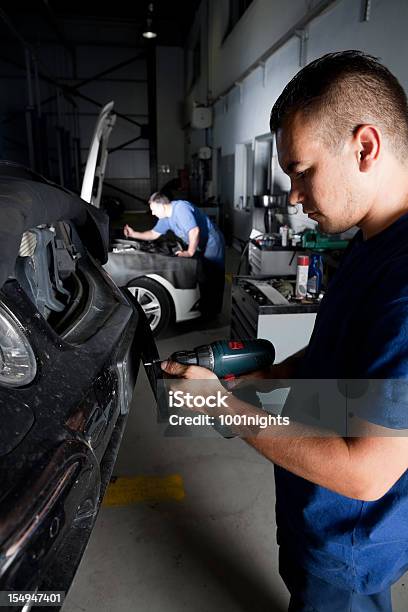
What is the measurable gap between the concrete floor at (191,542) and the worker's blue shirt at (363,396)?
0.76 m

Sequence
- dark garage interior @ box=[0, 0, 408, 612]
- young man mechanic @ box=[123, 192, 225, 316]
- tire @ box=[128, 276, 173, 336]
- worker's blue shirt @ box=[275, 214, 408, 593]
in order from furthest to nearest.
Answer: young man mechanic @ box=[123, 192, 225, 316] → tire @ box=[128, 276, 173, 336] → dark garage interior @ box=[0, 0, 408, 612] → worker's blue shirt @ box=[275, 214, 408, 593]

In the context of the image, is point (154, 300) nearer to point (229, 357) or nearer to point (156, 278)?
point (156, 278)

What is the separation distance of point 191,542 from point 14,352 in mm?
1331

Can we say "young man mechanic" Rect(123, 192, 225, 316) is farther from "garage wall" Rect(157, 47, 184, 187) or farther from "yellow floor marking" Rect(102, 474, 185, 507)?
"garage wall" Rect(157, 47, 184, 187)

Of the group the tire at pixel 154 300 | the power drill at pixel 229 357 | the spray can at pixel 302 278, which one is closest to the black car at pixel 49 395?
the power drill at pixel 229 357

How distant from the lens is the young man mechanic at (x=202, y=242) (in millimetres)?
4242

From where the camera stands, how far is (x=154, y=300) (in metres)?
4.05

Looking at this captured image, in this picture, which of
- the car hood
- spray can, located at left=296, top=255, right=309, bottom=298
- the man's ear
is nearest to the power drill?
the car hood

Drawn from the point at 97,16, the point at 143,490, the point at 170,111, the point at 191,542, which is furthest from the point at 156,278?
the point at 97,16

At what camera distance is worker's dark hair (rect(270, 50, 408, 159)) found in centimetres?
80

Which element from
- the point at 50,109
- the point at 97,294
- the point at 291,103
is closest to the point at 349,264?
the point at 291,103

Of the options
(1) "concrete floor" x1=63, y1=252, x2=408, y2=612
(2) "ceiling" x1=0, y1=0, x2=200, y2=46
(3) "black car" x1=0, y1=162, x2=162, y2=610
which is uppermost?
(2) "ceiling" x1=0, y1=0, x2=200, y2=46

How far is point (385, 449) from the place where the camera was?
684mm

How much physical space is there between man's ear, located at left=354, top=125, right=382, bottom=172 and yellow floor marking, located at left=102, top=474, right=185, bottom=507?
6.21 ft
